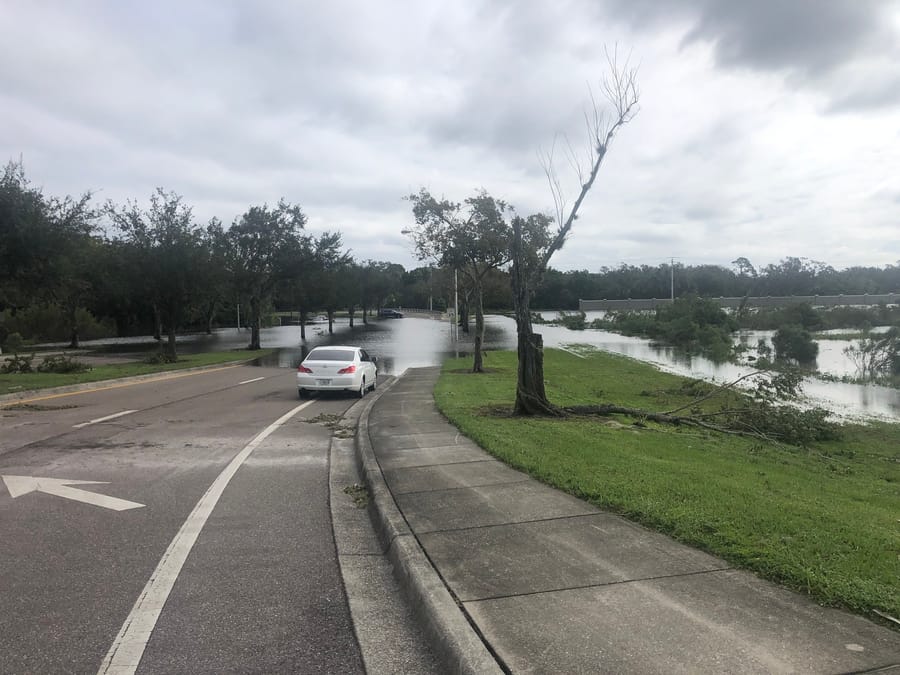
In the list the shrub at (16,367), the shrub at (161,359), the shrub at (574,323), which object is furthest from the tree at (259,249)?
the shrub at (574,323)

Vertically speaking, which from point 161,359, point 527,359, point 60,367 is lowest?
point 161,359

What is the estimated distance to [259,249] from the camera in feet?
139

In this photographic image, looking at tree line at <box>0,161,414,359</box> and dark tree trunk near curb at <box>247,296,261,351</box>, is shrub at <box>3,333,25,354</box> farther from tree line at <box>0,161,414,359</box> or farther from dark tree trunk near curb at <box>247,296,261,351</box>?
dark tree trunk near curb at <box>247,296,261,351</box>

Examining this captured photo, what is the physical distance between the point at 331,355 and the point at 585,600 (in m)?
15.1

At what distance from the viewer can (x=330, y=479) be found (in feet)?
26.8

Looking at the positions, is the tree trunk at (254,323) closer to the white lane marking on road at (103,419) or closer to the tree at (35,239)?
the tree at (35,239)

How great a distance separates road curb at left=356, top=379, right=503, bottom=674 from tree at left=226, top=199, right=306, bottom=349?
124ft

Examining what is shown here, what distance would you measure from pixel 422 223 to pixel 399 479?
19040mm

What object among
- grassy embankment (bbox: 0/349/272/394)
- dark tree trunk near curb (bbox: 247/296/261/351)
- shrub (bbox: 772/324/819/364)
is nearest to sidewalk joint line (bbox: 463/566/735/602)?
grassy embankment (bbox: 0/349/272/394)

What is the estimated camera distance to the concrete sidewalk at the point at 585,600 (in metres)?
3.32

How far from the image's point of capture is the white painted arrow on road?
22.2 ft

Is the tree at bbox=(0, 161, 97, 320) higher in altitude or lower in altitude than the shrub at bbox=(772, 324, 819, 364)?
higher

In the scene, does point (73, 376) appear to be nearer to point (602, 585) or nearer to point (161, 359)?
point (161, 359)

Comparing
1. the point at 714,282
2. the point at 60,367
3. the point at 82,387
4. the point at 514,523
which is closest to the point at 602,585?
the point at 514,523
